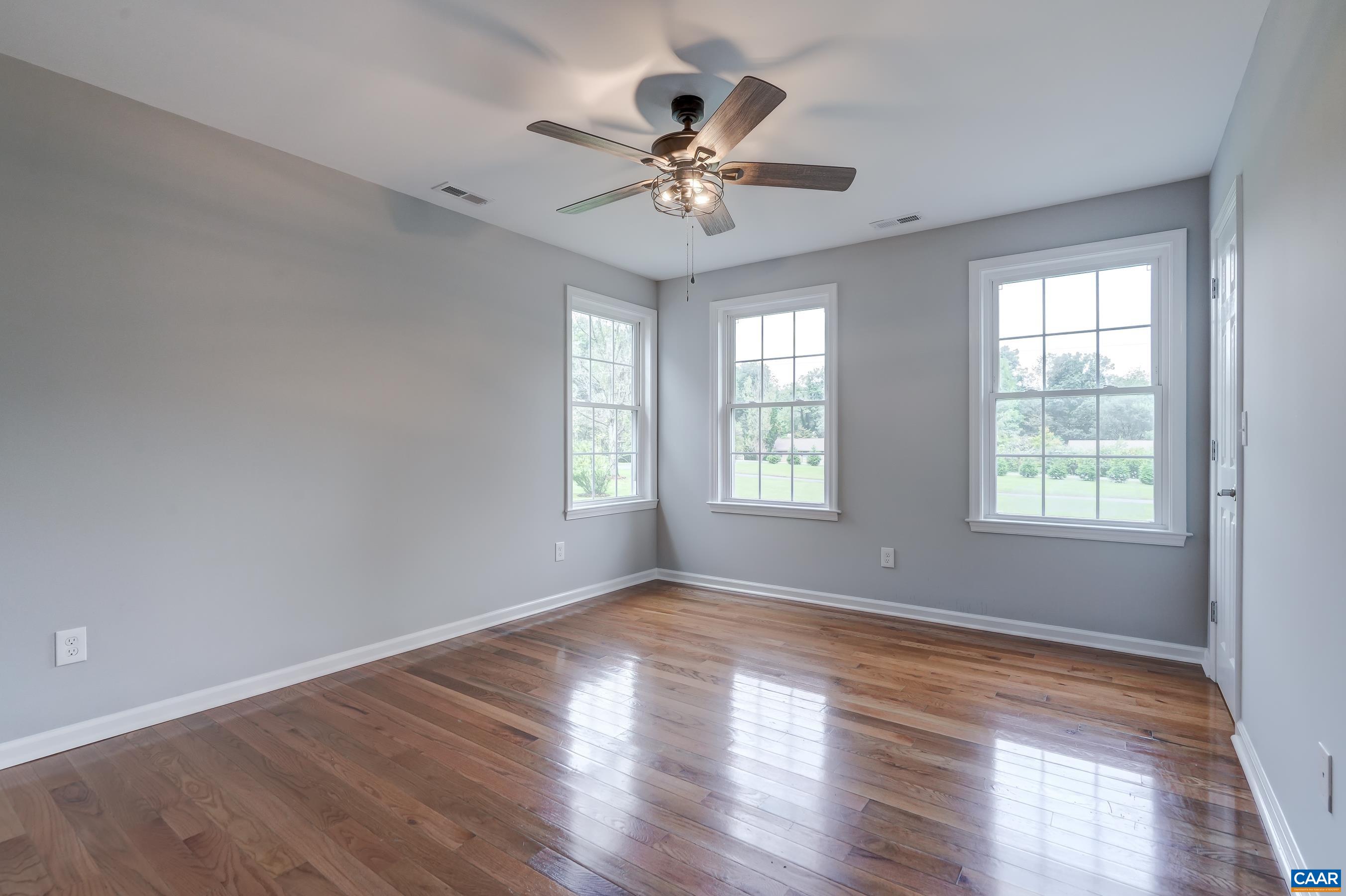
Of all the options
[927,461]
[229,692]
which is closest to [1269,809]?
[927,461]

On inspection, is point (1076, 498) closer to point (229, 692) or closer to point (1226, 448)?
point (1226, 448)

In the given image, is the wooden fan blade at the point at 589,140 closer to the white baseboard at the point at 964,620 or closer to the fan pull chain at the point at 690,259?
the fan pull chain at the point at 690,259

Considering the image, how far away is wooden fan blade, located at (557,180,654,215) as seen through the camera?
2738mm

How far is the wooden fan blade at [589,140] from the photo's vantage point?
221 centimetres

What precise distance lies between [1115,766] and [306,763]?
295 cm

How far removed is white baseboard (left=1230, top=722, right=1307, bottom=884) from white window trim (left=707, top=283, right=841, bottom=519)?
8.25 ft

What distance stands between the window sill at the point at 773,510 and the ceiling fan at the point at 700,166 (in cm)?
242

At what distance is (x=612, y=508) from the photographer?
507cm

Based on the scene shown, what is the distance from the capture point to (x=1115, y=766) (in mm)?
2328

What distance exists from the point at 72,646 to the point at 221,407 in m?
1.08

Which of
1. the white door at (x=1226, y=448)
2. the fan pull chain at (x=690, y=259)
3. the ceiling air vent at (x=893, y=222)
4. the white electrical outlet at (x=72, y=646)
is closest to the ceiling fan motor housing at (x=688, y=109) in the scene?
the fan pull chain at (x=690, y=259)

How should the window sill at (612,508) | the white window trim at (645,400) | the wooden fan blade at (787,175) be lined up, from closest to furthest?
1. the wooden fan blade at (787,175)
2. the window sill at (612,508)
3. the white window trim at (645,400)

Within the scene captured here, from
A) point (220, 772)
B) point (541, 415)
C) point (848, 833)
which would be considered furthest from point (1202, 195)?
point (220, 772)

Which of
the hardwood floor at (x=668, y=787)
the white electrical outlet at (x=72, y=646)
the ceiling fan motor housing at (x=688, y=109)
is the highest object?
the ceiling fan motor housing at (x=688, y=109)
